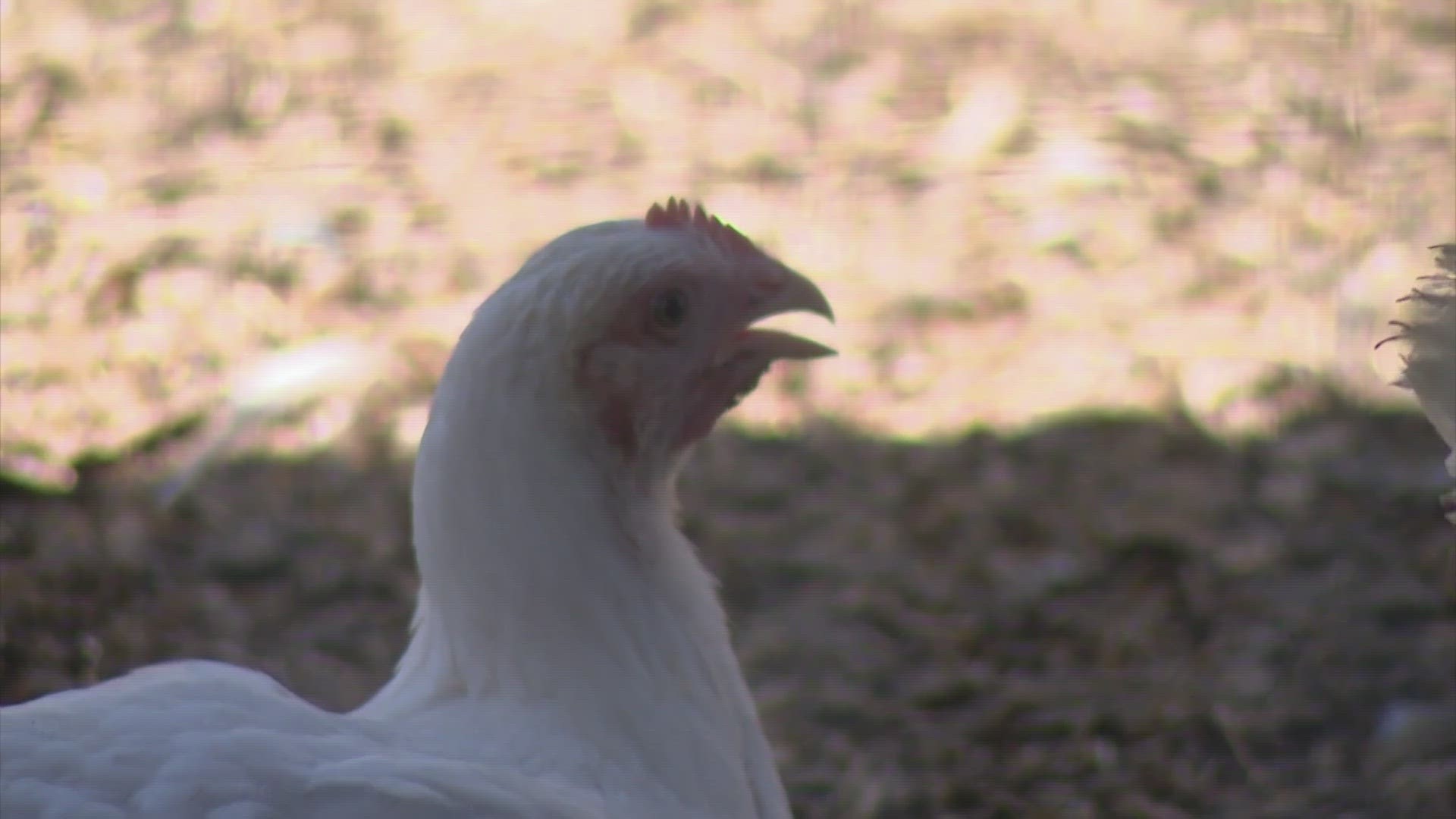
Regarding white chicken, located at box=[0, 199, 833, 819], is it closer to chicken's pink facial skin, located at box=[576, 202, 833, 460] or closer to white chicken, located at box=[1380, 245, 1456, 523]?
chicken's pink facial skin, located at box=[576, 202, 833, 460]

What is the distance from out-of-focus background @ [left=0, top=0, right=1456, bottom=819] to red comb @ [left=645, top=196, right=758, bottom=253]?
1.08 m

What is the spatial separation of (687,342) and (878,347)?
2121mm

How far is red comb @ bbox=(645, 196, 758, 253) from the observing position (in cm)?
181

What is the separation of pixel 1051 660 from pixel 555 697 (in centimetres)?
143

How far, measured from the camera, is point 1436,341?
1615mm

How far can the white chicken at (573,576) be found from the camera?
1593 millimetres

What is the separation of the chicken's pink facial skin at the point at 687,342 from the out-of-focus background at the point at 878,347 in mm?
982

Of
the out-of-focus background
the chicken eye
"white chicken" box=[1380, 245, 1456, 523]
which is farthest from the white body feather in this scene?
the out-of-focus background

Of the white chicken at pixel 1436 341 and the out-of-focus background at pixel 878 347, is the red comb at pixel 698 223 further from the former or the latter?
the out-of-focus background at pixel 878 347

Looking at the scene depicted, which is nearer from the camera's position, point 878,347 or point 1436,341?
point 1436,341

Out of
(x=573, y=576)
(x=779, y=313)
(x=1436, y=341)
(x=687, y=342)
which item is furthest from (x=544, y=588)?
(x=1436, y=341)

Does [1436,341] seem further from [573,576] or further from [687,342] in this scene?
[573,576]

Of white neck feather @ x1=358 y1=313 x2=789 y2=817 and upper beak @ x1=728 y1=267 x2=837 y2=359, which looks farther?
upper beak @ x1=728 y1=267 x2=837 y2=359

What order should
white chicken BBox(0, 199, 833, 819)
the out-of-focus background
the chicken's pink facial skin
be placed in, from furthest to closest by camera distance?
the out-of-focus background < the chicken's pink facial skin < white chicken BBox(0, 199, 833, 819)
